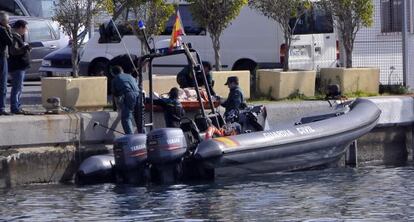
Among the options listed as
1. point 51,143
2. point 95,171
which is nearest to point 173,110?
point 95,171

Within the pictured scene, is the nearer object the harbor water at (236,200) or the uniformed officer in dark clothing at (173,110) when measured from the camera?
the harbor water at (236,200)

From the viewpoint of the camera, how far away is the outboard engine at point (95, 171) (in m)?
17.1

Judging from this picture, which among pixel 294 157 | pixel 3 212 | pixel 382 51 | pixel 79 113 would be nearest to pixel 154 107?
pixel 79 113

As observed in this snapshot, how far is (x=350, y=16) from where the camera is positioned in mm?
21422

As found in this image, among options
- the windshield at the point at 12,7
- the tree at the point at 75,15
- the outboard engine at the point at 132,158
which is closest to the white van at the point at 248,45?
the tree at the point at 75,15

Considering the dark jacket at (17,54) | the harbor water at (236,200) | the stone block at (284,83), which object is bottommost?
the harbor water at (236,200)

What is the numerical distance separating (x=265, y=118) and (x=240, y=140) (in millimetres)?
1518

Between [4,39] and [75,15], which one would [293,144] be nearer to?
[75,15]

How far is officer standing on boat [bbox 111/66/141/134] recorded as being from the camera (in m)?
17.8

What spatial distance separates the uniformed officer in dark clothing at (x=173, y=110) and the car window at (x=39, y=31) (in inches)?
371

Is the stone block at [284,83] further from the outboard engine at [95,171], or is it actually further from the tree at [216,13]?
the outboard engine at [95,171]

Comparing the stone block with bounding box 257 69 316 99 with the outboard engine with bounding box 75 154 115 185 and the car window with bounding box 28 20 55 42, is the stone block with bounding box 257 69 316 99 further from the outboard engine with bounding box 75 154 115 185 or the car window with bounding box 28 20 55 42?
the car window with bounding box 28 20 55 42

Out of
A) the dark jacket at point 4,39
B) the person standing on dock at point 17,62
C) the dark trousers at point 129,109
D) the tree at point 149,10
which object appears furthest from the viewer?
the tree at point 149,10

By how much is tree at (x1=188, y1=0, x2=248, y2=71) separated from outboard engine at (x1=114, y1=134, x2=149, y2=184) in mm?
4211
